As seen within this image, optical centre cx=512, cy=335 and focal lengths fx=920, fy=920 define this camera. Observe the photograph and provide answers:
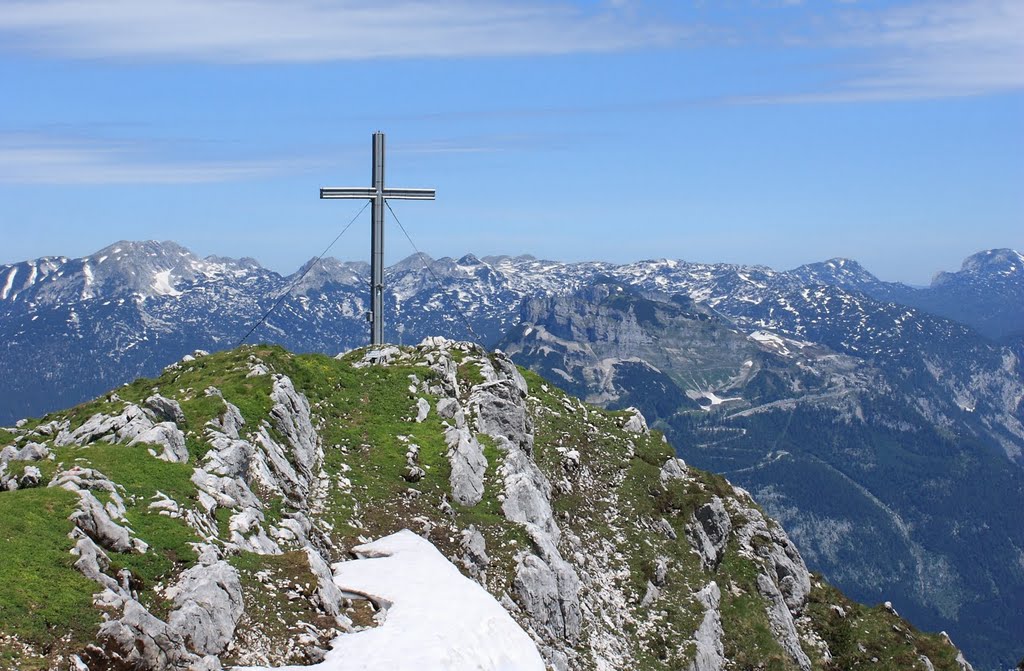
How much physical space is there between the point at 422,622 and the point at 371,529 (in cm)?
1199

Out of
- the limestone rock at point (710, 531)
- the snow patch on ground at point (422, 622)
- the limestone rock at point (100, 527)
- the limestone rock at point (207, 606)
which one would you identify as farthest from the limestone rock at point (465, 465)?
the limestone rock at point (100, 527)

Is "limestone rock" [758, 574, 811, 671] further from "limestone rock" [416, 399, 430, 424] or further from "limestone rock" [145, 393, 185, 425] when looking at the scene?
"limestone rock" [145, 393, 185, 425]

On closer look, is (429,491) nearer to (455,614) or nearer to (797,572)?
(455,614)

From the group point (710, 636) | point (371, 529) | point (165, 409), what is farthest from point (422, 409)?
point (710, 636)

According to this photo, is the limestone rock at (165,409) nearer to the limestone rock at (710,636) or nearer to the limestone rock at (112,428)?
the limestone rock at (112,428)

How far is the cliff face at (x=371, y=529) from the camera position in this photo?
98.7 ft


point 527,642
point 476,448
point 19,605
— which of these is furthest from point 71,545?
point 476,448

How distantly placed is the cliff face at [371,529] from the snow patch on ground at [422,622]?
0.69 feet

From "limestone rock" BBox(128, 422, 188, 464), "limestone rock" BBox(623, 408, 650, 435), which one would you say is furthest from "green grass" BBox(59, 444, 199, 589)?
"limestone rock" BBox(623, 408, 650, 435)

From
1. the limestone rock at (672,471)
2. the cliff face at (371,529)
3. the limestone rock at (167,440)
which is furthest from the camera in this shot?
the limestone rock at (672,471)

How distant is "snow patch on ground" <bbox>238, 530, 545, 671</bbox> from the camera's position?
3109 cm

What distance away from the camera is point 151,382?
5684 cm

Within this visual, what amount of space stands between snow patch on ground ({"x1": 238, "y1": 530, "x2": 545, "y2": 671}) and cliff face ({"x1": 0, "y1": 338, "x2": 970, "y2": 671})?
209 mm

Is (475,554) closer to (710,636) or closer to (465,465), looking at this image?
(465,465)
